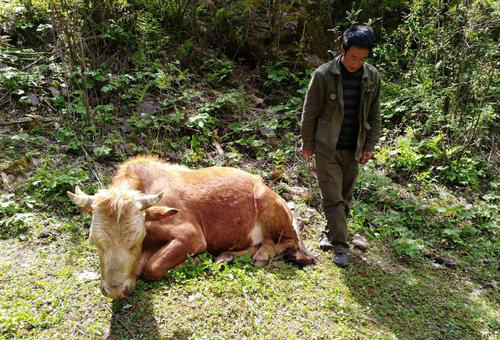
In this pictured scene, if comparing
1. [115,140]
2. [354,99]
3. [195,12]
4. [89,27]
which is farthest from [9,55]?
[354,99]

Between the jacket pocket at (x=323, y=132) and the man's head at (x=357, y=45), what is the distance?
0.75 meters

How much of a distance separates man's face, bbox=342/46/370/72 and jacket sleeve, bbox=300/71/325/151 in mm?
366

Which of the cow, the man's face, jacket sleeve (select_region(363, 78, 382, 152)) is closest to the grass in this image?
the cow

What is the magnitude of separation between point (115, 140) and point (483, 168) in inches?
276

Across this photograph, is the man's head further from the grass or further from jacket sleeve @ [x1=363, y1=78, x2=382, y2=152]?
the grass

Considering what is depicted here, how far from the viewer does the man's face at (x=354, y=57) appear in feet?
15.7

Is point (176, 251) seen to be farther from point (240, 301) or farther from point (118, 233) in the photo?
point (240, 301)

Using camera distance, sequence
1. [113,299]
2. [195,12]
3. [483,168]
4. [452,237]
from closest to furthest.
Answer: [113,299] < [452,237] < [483,168] < [195,12]

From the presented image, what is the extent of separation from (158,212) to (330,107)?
2439 millimetres

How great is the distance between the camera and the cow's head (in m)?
4.14

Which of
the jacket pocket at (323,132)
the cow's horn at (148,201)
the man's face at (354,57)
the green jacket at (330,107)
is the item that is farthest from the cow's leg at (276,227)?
the man's face at (354,57)

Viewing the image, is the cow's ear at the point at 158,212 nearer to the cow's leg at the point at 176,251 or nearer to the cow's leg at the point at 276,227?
the cow's leg at the point at 176,251

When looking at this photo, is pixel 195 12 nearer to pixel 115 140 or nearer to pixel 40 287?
pixel 115 140

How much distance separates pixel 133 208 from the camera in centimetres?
437
